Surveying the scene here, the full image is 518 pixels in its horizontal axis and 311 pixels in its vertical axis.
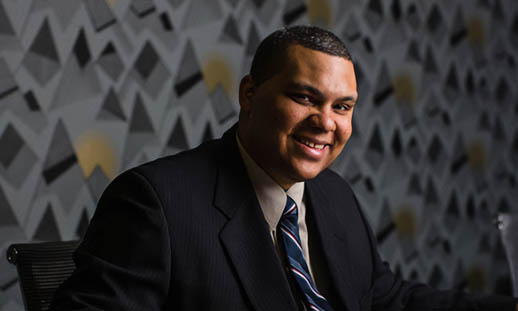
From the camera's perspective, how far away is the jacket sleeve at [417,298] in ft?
5.06

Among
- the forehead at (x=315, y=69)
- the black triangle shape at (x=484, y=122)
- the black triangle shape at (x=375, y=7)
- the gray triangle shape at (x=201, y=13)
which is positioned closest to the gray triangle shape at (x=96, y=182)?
the gray triangle shape at (x=201, y=13)

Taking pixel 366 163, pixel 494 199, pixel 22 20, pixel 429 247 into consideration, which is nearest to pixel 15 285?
pixel 22 20

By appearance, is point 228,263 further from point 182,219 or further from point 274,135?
point 274,135

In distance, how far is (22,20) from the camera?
207 cm

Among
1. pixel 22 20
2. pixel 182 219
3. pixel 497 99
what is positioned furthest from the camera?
pixel 497 99

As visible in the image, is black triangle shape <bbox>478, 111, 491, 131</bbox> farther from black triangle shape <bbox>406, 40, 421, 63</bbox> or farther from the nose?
the nose

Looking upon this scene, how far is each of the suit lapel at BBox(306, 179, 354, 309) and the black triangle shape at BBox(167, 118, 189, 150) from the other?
952 millimetres

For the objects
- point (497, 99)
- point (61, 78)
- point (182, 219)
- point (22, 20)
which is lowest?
point (497, 99)

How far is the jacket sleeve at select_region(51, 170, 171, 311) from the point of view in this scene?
3.75 ft

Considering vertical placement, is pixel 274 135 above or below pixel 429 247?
above

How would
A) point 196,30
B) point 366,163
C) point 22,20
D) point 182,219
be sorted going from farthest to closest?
point 366,163
point 196,30
point 22,20
point 182,219

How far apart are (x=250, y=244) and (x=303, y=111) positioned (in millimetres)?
288

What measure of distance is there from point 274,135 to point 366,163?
187 cm

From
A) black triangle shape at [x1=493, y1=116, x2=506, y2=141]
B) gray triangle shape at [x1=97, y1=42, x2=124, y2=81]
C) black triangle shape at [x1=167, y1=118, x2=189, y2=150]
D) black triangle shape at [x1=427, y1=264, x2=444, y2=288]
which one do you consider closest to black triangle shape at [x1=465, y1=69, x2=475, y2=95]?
black triangle shape at [x1=493, y1=116, x2=506, y2=141]
